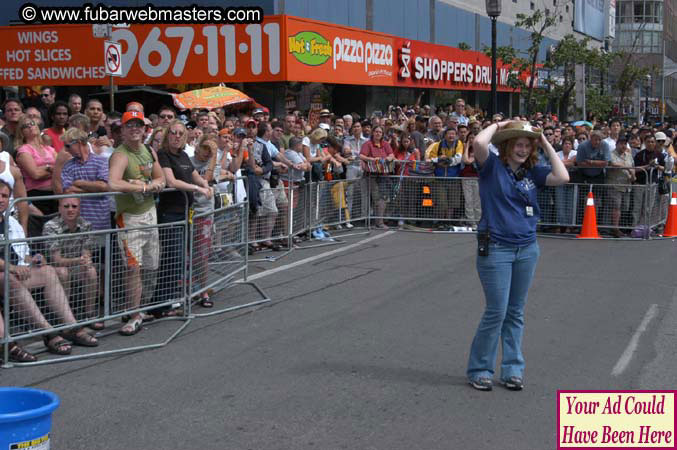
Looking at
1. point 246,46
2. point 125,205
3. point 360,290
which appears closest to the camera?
point 125,205

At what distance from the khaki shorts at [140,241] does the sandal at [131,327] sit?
0.51m

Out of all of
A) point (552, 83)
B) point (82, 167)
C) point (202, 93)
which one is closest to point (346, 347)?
point (82, 167)

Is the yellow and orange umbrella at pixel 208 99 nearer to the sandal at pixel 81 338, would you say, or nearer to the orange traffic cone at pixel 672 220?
the orange traffic cone at pixel 672 220

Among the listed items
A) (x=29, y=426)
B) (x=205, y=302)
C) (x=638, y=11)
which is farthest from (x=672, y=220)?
(x=638, y=11)

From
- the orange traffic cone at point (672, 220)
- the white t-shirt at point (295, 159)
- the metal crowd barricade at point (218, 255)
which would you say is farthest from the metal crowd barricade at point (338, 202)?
the orange traffic cone at point (672, 220)

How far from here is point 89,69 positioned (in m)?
26.6

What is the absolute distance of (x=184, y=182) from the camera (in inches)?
345

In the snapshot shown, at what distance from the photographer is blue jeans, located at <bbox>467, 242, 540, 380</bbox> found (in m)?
6.13

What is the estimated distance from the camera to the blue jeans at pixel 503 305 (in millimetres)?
6133

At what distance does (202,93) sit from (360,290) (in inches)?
470

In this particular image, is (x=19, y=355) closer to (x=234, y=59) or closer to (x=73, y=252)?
(x=73, y=252)

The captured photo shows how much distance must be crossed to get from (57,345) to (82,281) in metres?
0.56

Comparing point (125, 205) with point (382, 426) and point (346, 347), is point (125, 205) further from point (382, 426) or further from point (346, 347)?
point (382, 426)

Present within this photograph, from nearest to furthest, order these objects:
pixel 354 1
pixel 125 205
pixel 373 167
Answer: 1. pixel 125 205
2. pixel 373 167
3. pixel 354 1
